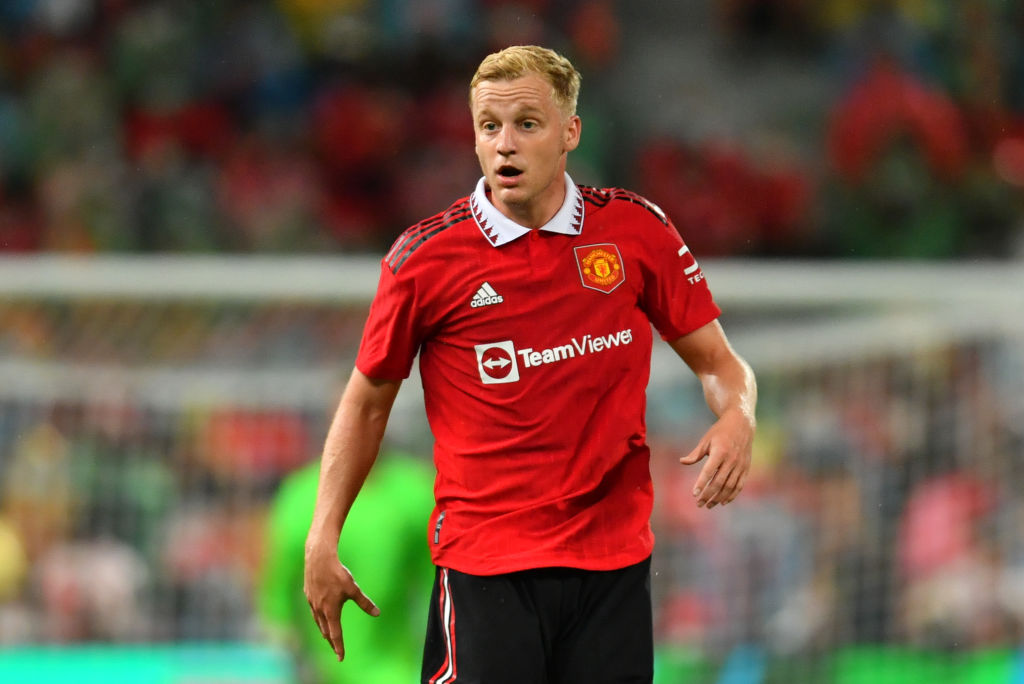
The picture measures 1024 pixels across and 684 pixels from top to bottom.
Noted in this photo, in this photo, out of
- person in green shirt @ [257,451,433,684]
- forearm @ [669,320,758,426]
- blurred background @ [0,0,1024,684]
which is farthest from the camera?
blurred background @ [0,0,1024,684]

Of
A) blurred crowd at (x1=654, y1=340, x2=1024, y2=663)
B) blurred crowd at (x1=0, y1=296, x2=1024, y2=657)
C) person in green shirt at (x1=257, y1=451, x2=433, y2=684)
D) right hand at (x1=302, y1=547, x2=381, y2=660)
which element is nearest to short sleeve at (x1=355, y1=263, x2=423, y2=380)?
right hand at (x1=302, y1=547, x2=381, y2=660)

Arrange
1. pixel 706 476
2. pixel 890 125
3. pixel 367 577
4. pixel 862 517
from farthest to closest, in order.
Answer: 1. pixel 890 125
2. pixel 862 517
3. pixel 367 577
4. pixel 706 476

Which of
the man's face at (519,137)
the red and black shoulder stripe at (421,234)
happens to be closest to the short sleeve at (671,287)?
the man's face at (519,137)

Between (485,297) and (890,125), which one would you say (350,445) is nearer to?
(485,297)

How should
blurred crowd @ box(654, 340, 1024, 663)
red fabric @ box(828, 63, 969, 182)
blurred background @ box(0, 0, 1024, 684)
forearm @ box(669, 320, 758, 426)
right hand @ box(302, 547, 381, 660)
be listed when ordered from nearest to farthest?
right hand @ box(302, 547, 381, 660), forearm @ box(669, 320, 758, 426), blurred background @ box(0, 0, 1024, 684), blurred crowd @ box(654, 340, 1024, 663), red fabric @ box(828, 63, 969, 182)

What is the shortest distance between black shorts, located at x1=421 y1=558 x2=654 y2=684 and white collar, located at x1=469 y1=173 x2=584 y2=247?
689 millimetres

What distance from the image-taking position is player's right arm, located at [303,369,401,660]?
123 inches

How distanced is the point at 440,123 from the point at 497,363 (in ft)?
25.5

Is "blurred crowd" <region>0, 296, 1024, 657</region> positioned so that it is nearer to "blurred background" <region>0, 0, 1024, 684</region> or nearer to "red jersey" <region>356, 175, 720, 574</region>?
"blurred background" <region>0, 0, 1024, 684</region>

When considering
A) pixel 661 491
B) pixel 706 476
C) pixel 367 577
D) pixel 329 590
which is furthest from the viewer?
pixel 661 491

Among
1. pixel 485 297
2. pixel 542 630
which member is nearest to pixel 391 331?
pixel 485 297

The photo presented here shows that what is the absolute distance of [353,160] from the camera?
1059cm

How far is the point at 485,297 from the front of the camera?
3.12 metres

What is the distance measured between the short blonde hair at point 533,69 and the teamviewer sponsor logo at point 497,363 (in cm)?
51
